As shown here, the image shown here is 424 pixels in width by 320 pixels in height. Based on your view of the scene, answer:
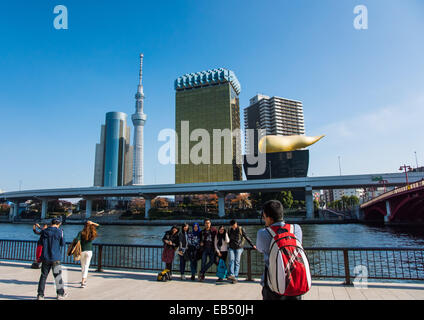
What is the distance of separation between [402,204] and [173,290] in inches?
1720

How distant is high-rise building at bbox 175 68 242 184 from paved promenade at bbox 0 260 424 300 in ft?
359

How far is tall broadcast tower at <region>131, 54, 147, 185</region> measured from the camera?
171875mm

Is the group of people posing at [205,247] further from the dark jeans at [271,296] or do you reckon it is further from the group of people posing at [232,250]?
the dark jeans at [271,296]

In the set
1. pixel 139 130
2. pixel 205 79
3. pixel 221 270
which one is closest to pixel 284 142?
pixel 221 270

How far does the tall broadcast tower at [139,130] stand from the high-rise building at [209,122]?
4525cm

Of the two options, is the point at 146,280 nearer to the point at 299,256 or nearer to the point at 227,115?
the point at 299,256

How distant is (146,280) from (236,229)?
2934 millimetres

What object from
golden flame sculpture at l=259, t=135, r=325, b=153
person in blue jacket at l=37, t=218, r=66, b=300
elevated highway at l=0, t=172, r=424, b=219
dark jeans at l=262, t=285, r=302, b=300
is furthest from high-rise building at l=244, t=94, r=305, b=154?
dark jeans at l=262, t=285, r=302, b=300

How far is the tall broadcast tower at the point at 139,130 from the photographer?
17188 centimetres

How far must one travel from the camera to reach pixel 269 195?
70188mm

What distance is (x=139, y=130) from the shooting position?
6781 inches

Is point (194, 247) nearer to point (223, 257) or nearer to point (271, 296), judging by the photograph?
point (223, 257)

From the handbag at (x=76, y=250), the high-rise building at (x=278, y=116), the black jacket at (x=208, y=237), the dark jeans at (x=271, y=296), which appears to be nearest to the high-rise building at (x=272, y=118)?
the high-rise building at (x=278, y=116)

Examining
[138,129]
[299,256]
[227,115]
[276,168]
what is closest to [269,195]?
[276,168]
